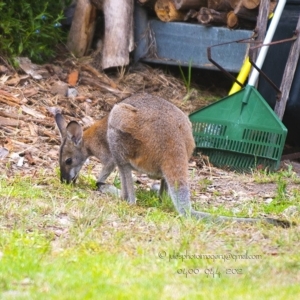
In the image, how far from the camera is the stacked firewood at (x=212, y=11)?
36.9ft

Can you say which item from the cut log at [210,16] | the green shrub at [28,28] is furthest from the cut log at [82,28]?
the cut log at [210,16]

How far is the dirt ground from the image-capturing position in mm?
Answer: 9109

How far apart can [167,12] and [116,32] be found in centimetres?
77

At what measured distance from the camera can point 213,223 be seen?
22.6 ft

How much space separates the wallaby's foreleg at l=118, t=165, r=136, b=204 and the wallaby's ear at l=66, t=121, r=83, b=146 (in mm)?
976

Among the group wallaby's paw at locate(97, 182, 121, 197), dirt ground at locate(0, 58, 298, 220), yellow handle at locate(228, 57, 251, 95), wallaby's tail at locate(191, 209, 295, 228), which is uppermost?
wallaby's tail at locate(191, 209, 295, 228)

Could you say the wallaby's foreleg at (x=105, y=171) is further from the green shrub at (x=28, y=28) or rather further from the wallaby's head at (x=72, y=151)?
the green shrub at (x=28, y=28)

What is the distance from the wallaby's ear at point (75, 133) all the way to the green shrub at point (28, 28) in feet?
9.02

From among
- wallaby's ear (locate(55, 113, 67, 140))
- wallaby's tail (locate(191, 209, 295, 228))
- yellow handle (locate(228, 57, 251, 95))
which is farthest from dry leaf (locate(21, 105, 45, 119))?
wallaby's tail (locate(191, 209, 295, 228))

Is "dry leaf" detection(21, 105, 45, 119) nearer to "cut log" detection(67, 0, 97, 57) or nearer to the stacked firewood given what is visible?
"cut log" detection(67, 0, 97, 57)

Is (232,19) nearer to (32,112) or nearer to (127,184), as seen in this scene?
(32,112)

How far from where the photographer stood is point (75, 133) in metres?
8.97

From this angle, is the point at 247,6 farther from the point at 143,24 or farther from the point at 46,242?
the point at 46,242

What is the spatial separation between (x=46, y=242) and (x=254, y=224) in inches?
66.4
